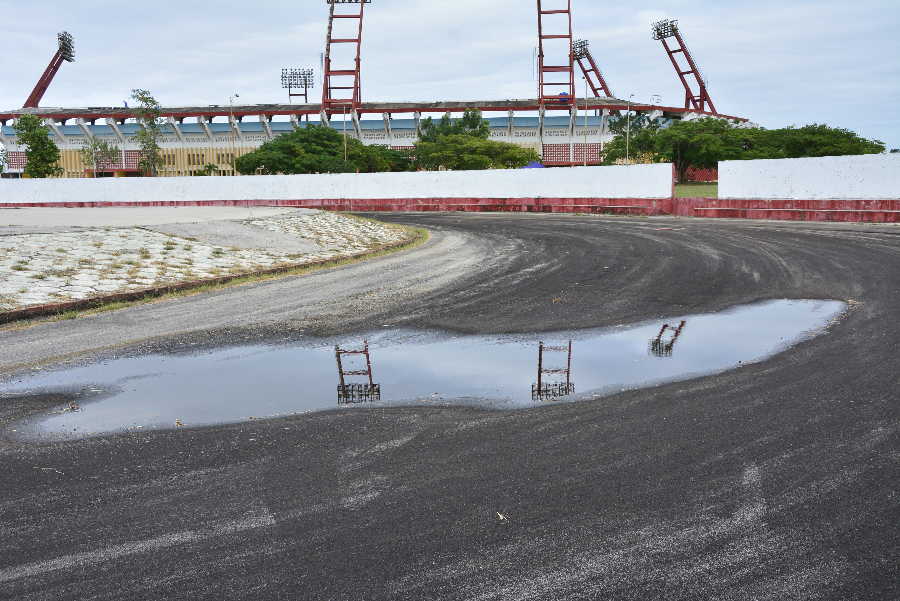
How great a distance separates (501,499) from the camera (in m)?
3.90

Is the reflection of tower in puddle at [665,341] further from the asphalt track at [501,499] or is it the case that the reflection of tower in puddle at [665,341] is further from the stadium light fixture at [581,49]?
the stadium light fixture at [581,49]

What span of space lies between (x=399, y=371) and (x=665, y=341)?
2.82 m

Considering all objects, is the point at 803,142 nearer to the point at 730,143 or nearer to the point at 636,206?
the point at 730,143

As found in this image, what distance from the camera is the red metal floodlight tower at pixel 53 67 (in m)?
122

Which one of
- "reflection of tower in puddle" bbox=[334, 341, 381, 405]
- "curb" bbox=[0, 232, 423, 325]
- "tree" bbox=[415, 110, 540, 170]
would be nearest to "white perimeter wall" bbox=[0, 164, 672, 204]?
"curb" bbox=[0, 232, 423, 325]

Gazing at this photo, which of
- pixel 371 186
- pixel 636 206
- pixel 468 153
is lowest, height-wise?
pixel 636 206

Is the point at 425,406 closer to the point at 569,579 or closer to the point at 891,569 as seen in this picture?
the point at 569,579

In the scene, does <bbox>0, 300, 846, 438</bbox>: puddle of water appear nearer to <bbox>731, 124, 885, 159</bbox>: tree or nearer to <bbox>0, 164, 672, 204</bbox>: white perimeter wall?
<bbox>0, 164, 672, 204</bbox>: white perimeter wall

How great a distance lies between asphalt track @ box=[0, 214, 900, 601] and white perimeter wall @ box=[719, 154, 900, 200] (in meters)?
19.1

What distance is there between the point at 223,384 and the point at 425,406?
189cm

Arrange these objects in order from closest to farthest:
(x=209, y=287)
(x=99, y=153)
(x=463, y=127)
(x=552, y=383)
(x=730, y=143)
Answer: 1. (x=552, y=383)
2. (x=209, y=287)
3. (x=730, y=143)
4. (x=463, y=127)
5. (x=99, y=153)

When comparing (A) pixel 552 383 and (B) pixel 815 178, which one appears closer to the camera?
(A) pixel 552 383

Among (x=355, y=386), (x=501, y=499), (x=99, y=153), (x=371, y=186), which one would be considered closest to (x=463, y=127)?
(x=99, y=153)

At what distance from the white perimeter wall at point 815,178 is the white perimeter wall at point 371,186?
312cm
